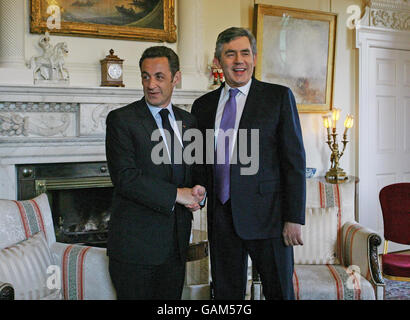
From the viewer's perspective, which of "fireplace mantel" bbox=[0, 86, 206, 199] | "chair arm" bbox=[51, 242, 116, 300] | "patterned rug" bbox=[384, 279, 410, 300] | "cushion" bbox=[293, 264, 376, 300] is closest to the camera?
"chair arm" bbox=[51, 242, 116, 300]

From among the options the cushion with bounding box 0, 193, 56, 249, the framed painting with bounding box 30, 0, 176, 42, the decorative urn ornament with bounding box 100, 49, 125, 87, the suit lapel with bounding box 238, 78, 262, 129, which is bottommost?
the cushion with bounding box 0, 193, 56, 249

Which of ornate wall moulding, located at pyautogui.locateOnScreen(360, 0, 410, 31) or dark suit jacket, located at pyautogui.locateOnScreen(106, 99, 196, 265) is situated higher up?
ornate wall moulding, located at pyautogui.locateOnScreen(360, 0, 410, 31)

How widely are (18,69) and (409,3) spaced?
400 cm

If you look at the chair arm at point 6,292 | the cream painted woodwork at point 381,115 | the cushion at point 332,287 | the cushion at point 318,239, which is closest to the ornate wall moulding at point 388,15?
the cream painted woodwork at point 381,115

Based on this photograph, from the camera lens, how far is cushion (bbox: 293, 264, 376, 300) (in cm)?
268

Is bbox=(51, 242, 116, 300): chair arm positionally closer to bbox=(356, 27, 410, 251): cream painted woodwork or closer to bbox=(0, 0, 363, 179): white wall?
bbox=(0, 0, 363, 179): white wall

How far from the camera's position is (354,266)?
2938mm

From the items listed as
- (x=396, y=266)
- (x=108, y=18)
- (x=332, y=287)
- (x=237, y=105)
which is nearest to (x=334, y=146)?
(x=396, y=266)

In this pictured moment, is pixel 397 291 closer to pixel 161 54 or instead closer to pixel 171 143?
pixel 171 143

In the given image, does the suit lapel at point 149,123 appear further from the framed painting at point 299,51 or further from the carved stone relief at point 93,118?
the framed painting at point 299,51

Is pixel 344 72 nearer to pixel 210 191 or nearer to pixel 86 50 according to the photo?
pixel 86 50

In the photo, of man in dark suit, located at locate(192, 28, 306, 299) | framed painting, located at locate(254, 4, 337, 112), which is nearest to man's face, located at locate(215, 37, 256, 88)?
man in dark suit, located at locate(192, 28, 306, 299)

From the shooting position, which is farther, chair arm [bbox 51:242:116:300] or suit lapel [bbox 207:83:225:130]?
chair arm [bbox 51:242:116:300]
